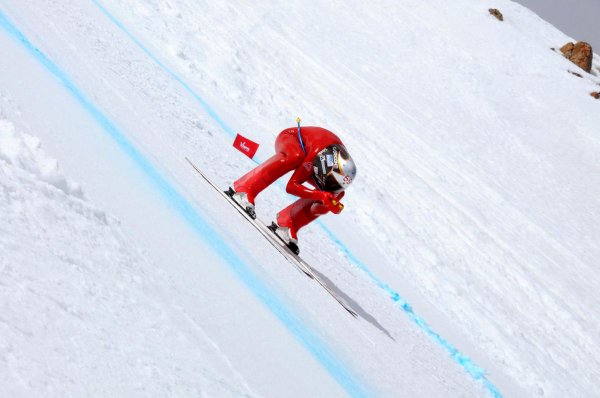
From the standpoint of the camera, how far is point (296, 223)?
552cm

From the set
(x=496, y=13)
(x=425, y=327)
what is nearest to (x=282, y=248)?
(x=425, y=327)

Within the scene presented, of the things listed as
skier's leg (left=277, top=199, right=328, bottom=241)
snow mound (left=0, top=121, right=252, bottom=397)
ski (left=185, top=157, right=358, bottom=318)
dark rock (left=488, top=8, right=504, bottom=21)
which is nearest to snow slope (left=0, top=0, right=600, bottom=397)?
snow mound (left=0, top=121, right=252, bottom=397)

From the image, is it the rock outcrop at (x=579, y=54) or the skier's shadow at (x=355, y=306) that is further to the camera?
the rock outcrop at (x=579, y=54)

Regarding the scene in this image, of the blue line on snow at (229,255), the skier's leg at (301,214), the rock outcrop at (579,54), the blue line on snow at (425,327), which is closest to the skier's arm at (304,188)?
the skier's leg at (301,214)

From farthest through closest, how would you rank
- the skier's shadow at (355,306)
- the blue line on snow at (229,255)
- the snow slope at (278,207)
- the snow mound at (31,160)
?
the skier's shadow at (355,306) < the blue line on snow at (229,255) < the snow mound at (31,160) < the snow slope at (278,207)

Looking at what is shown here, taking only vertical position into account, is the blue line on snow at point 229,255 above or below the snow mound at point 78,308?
below

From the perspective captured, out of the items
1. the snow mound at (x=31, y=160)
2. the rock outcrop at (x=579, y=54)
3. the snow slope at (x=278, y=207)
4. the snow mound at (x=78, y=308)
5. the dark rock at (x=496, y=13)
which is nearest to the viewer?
the snow mound at (x=78, y=308)

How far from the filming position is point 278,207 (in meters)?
6.51

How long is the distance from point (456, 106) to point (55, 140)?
16481mm

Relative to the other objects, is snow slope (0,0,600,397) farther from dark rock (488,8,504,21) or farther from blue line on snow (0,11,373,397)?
dark rock (488,8,504,21)

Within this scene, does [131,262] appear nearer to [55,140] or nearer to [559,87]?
[55,140]

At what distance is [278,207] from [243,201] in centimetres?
123

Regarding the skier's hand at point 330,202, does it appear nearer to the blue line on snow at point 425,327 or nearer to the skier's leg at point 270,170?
the skier's leg at point 270,170

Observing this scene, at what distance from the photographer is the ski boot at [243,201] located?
17.2 ft
